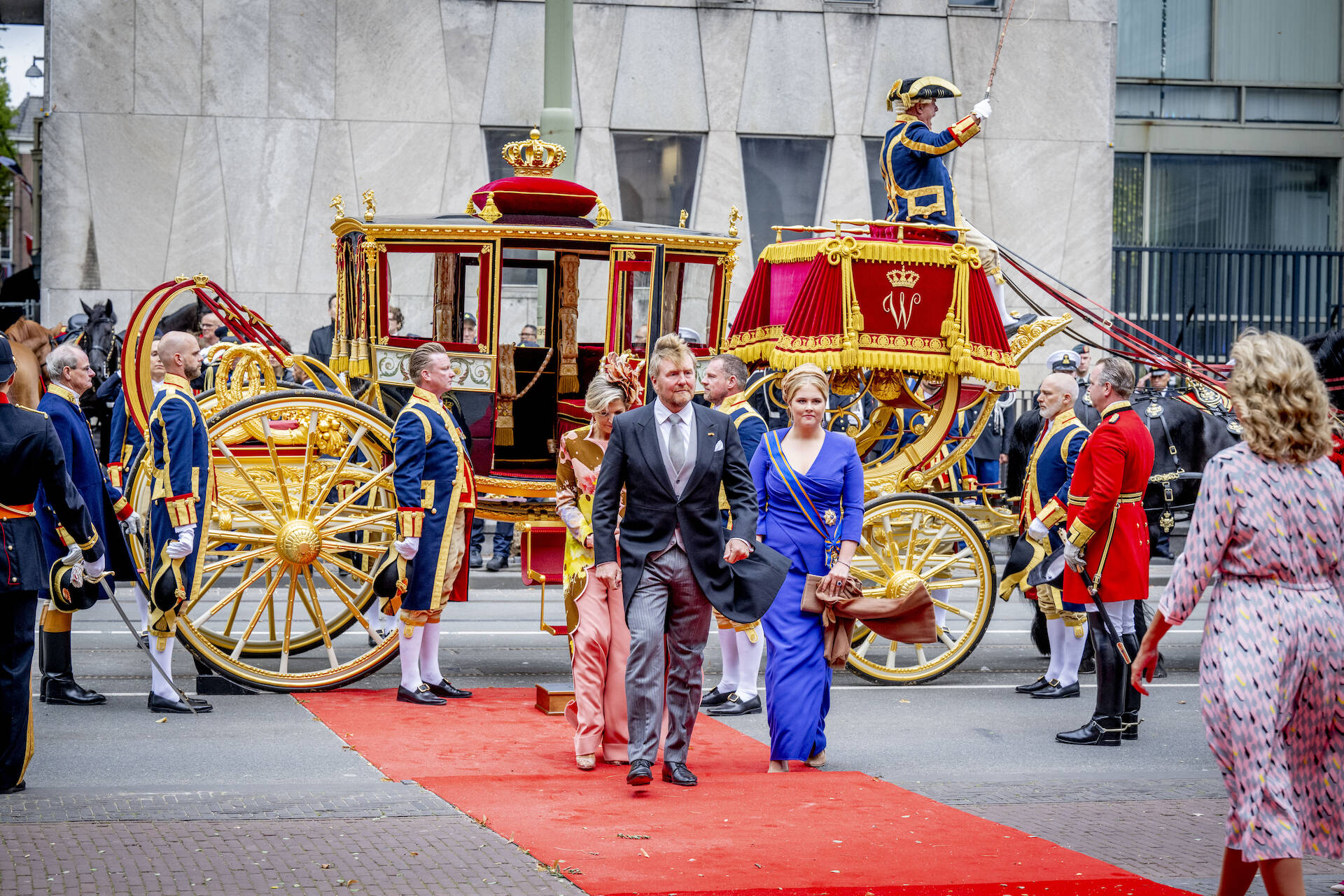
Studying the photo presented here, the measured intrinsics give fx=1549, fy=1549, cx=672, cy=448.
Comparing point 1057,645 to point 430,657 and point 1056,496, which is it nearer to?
point 1056,496

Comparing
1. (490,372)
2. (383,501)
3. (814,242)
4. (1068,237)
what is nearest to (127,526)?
(383,501)

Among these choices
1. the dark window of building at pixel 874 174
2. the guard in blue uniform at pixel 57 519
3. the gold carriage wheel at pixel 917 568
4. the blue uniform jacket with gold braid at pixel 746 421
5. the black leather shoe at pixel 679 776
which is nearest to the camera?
the black leather shoe at pixel 679 776

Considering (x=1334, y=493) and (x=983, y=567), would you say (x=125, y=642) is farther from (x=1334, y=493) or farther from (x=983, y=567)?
(x=1334, y=493)

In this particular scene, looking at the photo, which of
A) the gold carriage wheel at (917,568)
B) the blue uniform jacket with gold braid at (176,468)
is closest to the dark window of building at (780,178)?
the gold carriage wheel at (917,568)

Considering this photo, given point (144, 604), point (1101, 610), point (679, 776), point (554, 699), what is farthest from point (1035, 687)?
point (144, 604)

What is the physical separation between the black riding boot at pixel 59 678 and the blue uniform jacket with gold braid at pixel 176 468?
2.33ft

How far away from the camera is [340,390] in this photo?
32.8 feet

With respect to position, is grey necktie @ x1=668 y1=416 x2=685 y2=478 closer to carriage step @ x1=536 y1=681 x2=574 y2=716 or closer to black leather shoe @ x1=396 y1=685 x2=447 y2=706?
carriage step @ x1=536 y1=681 x2=574 y2=716

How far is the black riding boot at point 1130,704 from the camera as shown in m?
8.36

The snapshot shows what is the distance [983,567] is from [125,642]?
5942 millimetres

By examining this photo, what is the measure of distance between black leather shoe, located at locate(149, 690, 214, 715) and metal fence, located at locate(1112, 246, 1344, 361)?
44.1 feet

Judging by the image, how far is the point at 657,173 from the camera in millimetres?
19234

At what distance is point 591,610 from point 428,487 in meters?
1.85

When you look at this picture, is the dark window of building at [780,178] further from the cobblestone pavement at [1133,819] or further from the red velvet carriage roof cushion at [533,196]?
the cobblestone pavement at [1133,819]
